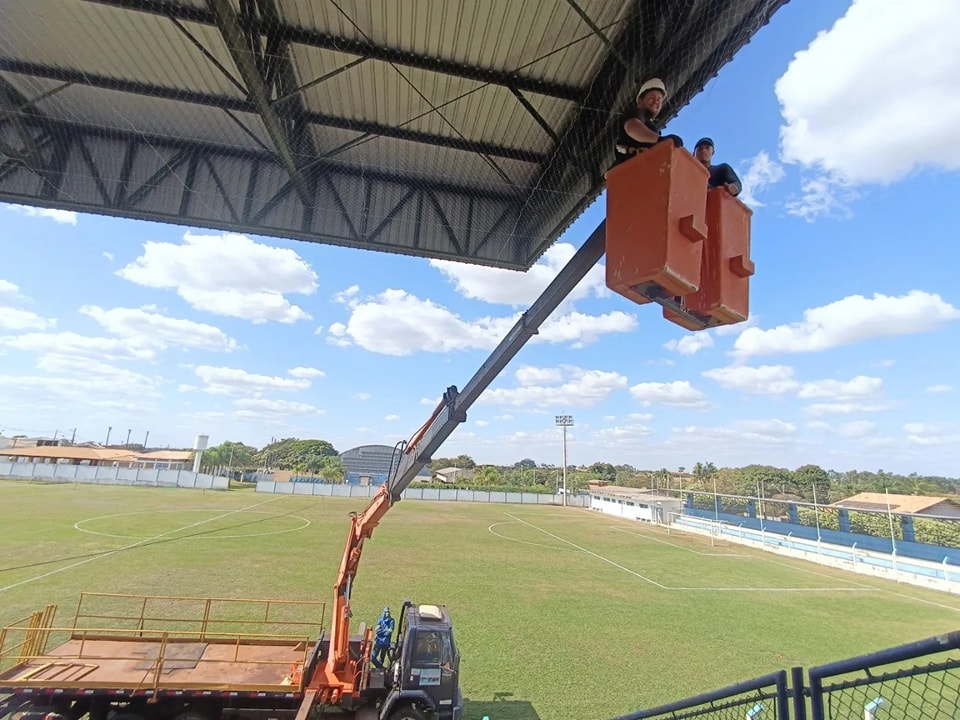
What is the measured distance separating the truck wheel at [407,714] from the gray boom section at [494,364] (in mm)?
2849

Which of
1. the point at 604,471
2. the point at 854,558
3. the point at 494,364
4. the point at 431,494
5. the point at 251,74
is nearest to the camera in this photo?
the point at 251,74

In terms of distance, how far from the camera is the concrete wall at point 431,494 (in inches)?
2179

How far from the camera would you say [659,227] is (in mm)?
1792

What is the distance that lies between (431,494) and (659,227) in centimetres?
6191

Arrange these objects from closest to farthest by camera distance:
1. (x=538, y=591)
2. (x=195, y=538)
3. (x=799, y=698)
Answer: (x=799, y=698)
(x=538, y=591)
(x=195, y=538)

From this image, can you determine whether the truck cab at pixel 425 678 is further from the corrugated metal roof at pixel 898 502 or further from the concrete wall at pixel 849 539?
the corrugated metal roof at pixel 898 502

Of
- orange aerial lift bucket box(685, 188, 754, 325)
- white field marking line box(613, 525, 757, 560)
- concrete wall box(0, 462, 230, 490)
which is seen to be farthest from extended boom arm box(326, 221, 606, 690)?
concrete wall box(0, 462, 230, 490)

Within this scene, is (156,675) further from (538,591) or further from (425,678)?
(538,591)

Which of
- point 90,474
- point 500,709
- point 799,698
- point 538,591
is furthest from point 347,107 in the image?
point 90,474

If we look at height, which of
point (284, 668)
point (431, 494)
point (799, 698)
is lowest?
point (431, 494)

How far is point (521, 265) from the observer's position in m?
6.89

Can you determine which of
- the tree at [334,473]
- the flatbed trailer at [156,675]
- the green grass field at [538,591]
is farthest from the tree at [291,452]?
the flatbed trailer at [156,675]

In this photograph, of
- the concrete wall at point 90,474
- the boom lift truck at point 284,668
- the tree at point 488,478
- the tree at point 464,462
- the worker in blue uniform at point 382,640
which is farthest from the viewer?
the tree at point 464,462

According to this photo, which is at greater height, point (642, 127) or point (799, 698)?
point (642, 127)
